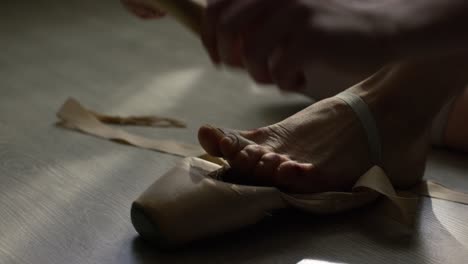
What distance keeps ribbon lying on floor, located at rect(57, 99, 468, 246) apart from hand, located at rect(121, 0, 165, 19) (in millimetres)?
228

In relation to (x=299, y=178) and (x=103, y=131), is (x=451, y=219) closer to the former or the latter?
(x=299, y=178)

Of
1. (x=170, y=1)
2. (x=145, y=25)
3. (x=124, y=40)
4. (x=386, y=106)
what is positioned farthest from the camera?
(x=145, y=25)

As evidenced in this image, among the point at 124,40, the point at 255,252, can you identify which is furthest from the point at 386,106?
the point at 124,40

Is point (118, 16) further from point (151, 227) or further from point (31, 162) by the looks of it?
point (151, 227)

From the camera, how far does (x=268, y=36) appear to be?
478mm

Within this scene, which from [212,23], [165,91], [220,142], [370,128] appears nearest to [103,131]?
[165,91]

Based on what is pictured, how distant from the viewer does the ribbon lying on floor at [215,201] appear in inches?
32.8

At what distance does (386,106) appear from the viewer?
39.4 inches

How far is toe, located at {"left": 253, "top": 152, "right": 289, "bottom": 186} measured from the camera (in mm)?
919

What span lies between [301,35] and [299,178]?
1.57 feet

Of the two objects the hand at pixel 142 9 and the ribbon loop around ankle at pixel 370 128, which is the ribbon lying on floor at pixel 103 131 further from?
the hand at pixel 142 9

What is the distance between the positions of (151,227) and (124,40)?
1.17 m

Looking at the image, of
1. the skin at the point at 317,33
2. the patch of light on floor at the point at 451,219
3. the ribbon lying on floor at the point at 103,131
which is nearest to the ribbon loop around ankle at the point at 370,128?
the patch of light on floor at the point at 451,219

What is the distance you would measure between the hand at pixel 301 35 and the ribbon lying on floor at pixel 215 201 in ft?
1.23
